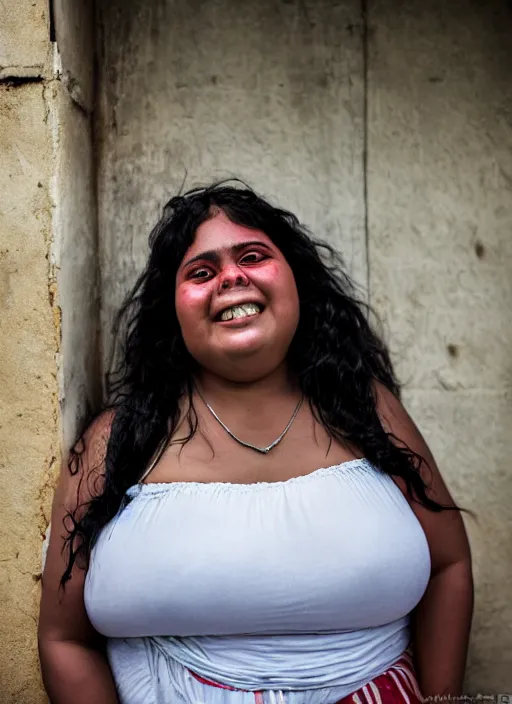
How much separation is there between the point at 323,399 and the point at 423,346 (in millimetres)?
586

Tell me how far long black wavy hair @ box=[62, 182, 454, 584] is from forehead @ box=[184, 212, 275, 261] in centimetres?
2

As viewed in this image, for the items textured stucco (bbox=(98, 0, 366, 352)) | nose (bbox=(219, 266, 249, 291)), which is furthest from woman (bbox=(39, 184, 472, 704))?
textured stucco (bbox=(98, 0, 366, 352))

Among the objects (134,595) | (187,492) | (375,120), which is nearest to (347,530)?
(187,492)

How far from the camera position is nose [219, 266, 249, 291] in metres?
1.79

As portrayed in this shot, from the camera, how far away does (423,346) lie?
2422 millimetres

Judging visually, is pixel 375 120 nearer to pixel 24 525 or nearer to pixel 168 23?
pixel 168 23

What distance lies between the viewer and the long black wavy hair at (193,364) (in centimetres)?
184

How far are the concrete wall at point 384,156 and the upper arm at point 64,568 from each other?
2.43ft

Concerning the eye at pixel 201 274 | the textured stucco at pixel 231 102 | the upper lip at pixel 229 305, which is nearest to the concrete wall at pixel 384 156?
the textured stucco at pixel 231 102

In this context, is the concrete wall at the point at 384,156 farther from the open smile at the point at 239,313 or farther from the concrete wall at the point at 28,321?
the open smile at the point at 239,313

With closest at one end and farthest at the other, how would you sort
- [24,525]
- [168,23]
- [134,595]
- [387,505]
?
[134,595] → [387,505] → [24,525] → [168,23]

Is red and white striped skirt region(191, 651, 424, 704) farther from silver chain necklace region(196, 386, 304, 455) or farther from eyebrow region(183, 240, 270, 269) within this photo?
eyebrow region(183, 240, 270, 269)

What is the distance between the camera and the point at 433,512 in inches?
75.3

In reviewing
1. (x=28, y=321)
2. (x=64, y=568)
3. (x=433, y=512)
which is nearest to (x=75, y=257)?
(x=28, y=321)
